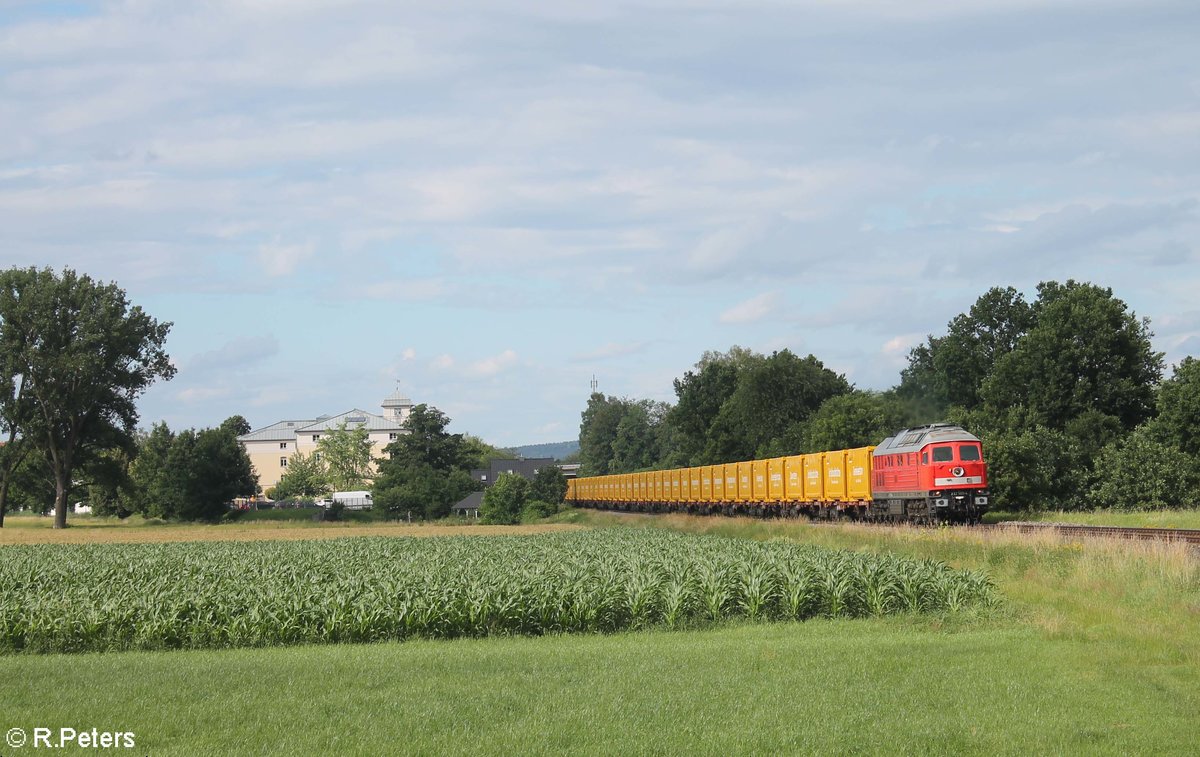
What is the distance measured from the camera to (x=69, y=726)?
12.0m

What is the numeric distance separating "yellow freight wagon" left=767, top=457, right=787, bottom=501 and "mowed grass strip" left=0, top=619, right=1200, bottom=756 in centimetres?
4008

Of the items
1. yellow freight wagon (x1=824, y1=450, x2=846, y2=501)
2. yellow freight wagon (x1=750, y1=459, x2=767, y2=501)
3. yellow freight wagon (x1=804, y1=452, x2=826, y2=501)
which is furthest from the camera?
yellow freight wagon (x1=750, y1=459, x2=767, y2=501)

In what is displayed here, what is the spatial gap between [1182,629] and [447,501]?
9408cm

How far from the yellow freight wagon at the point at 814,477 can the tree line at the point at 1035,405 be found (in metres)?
7.51

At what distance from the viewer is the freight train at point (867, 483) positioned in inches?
1598

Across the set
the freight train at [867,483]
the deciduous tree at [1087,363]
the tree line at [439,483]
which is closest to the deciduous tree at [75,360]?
the tree line at [439,483]

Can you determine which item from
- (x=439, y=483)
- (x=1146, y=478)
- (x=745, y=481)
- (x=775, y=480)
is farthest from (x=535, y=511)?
(x=1146, y=478)

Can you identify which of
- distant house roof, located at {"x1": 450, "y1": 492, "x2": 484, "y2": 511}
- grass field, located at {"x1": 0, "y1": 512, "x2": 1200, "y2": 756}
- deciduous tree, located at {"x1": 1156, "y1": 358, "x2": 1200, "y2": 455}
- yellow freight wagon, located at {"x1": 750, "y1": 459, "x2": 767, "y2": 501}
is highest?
deciduous tree, located at {"x1": 1156, "y1": 358, "x2": 1200, "y2": 455}

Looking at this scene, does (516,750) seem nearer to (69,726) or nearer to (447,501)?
(69,726)

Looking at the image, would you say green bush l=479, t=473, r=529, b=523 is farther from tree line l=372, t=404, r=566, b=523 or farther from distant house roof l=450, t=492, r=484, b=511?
distant house roof l=450, t=492, r=484, b=511

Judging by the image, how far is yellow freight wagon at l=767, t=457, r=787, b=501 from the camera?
58.3m

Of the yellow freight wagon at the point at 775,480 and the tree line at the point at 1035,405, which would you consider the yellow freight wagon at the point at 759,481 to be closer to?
the yellow freight wagon at the point at 775,480

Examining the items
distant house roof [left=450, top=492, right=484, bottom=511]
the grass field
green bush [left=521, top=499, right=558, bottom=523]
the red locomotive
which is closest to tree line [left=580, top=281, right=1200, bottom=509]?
the red locomotive

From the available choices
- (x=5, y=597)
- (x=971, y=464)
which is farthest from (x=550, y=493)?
(x=5, y=597)
